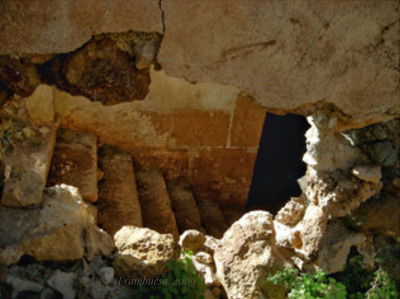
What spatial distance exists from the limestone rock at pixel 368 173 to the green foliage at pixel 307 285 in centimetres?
62

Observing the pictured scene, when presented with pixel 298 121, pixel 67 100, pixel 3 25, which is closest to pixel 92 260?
pixel 3 25

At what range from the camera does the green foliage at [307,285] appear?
212 cm

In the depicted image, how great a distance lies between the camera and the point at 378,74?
2080 millimetres

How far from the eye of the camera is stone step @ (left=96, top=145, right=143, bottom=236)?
3.55m

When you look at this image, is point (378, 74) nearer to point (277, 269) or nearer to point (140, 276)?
point (277, 269)

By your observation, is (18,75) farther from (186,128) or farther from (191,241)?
(186,128)

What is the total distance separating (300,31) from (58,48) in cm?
126

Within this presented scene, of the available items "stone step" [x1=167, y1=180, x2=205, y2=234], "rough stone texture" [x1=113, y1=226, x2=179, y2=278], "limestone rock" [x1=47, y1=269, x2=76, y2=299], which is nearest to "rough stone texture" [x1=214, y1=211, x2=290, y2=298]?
"rough stone texture" [x1=113, y1=226, x2=179, y2=278]

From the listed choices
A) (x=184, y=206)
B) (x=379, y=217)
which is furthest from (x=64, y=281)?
(x=184, y=206)

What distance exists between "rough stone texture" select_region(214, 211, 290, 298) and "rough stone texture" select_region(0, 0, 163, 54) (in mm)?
1390

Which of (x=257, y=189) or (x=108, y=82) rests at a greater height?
(x=108, y=82)

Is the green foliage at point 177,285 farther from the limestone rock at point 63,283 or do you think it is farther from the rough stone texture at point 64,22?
the rough stone texture at point 64,22

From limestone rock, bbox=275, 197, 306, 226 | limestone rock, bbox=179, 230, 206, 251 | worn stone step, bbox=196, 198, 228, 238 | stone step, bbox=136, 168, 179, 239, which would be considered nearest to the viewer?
limestone rock, bbox=275, 197, 306, 226

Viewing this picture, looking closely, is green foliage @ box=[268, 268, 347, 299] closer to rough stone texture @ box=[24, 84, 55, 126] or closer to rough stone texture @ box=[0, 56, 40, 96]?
rough stone texture @ box=[0, 56, 40, 96]
